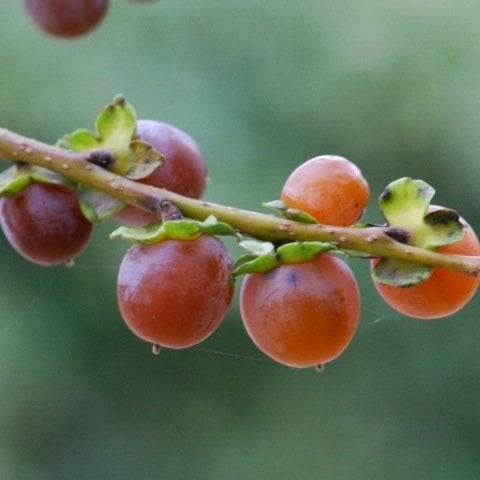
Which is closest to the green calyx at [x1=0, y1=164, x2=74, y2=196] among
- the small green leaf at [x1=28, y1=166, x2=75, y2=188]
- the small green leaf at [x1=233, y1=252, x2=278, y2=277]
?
the small green leaf at [x1=28, y1=166, x2=75, y2=188]

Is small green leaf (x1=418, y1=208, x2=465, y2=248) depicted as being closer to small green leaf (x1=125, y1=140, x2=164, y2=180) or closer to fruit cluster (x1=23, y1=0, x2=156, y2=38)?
small green leaf (x1=125, y1=140, x2=164, y2=180)

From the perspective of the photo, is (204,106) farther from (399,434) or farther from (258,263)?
(258,263)

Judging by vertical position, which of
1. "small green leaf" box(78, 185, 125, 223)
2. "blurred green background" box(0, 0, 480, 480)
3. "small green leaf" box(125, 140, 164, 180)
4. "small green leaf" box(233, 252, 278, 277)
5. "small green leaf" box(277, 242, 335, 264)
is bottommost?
"blurred green background" box(0, 0, 480, 480)

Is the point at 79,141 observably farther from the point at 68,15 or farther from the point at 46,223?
the point at 68,15

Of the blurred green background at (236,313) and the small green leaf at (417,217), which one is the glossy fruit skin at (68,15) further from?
the blurred green background at (236,313)

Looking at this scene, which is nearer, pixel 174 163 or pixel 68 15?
pixel 174 163

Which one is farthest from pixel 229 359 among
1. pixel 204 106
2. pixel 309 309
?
pixel 309 309

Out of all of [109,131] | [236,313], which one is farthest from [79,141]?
[236,313]
